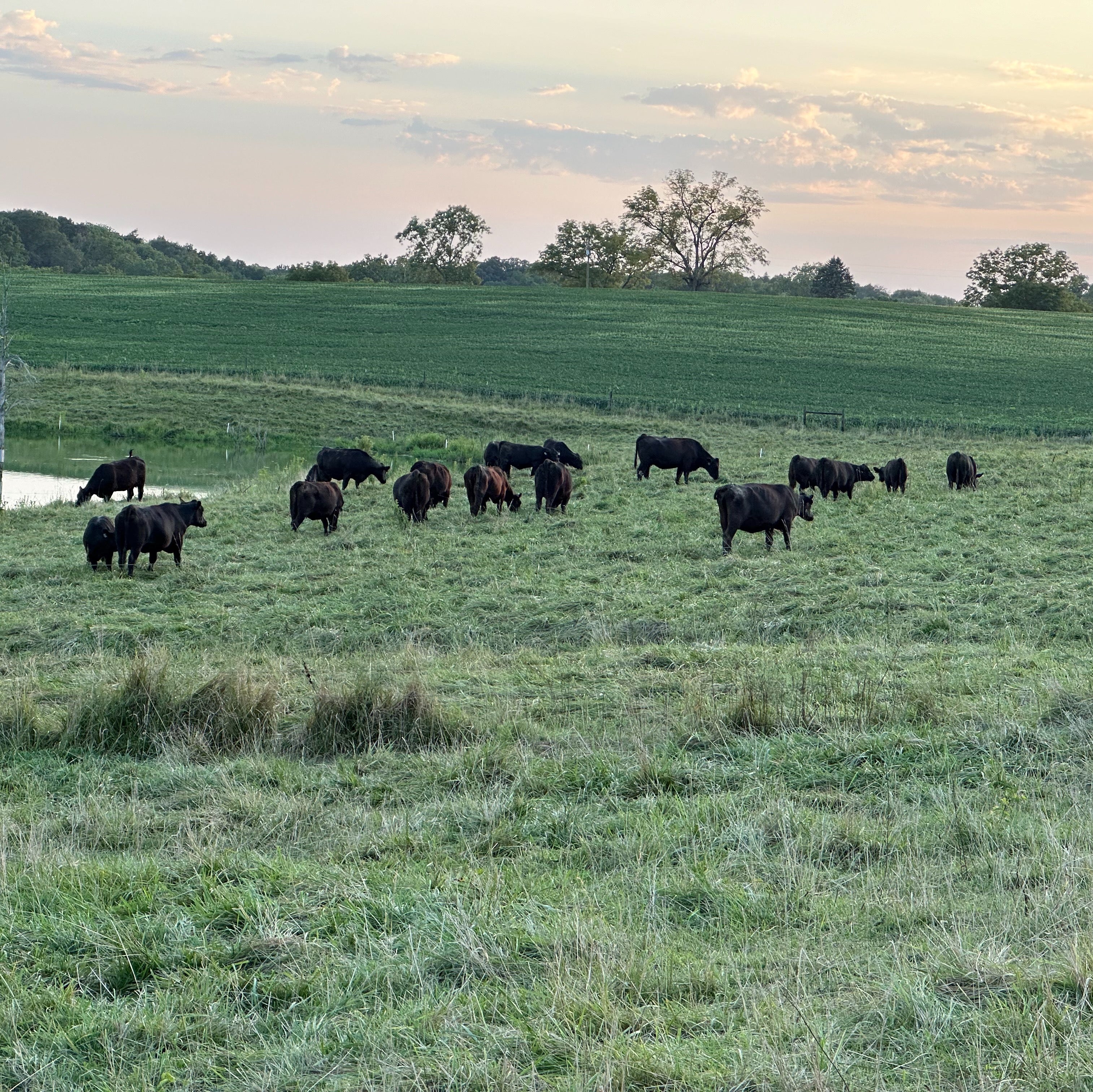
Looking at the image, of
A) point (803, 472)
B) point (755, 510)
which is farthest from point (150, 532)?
point (803, 472)

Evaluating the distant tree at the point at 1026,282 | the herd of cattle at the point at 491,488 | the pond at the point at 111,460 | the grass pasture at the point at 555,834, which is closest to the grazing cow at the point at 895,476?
the herd of cattle at the point at 491,488

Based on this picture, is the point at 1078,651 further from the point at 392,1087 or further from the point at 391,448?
the point at 391,448

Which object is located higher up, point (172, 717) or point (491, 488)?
point (491, 488)

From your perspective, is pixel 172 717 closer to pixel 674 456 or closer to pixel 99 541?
pixel 99 541

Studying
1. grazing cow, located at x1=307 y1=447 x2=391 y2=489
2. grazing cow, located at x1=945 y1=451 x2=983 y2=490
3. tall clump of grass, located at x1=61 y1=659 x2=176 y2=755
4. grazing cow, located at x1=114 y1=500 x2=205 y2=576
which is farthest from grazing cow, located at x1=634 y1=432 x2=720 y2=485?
tall clump of grass, located at x1=61 y1=659 x2=176 y2=755

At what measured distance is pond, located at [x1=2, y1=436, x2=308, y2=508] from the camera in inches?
1229

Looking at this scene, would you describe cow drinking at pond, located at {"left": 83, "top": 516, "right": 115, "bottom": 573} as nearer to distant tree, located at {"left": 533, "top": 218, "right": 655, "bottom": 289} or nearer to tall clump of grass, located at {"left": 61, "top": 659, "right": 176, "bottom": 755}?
tall clump of grass, located at {"left": 61, "top": 659, "right": 176, "bottom": 755}

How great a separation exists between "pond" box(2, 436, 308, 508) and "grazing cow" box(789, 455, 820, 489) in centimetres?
1558

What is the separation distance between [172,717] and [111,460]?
31248mm

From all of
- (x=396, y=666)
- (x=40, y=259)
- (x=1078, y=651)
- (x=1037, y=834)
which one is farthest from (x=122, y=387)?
(x=40, y=259)

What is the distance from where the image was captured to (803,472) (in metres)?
26.5

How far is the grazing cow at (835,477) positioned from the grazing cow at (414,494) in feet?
31.2

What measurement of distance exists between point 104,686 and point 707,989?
6805mm

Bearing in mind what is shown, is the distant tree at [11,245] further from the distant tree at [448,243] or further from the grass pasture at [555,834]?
the grass pasture at [555,834]
